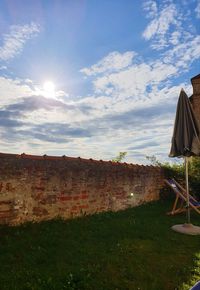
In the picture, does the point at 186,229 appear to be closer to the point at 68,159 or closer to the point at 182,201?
the point at 182,201

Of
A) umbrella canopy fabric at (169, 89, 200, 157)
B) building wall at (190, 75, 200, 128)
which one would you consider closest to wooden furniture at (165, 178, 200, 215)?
umbrella canopy fabric at (169, 89, 200, 157)

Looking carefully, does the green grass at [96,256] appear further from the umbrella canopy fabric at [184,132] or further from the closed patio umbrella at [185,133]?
the umbrella canopy fabric at [184,132]

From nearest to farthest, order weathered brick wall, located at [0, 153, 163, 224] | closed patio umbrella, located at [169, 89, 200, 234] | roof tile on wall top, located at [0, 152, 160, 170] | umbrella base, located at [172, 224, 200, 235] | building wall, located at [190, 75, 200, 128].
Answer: weathered brick wall, located at [0, 153, 163, 224] < roof tile on wall top, located at [0, 152, 160, 170] < umbrella base, located at [172, 224, 200, 235] < closed patio umbrella, located at [169, 89, 200, 234] < building wall, located at [190, 75, 200, 128]

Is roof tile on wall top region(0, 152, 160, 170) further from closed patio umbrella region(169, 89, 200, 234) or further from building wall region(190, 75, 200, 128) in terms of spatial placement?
building wall region(190, 75, 200, 128)

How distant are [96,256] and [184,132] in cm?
415

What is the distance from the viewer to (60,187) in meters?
7.63

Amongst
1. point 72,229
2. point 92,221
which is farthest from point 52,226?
point 92,221

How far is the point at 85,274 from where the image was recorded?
4.35 metres

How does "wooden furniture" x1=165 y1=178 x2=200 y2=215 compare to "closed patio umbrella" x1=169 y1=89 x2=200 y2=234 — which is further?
"wooden furniture" x1=165 y1=178 x2=200 y2=215

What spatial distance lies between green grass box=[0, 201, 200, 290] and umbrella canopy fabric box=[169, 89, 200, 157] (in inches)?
78.3

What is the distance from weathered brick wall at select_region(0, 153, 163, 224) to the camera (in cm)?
654

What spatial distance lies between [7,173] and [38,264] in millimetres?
2362

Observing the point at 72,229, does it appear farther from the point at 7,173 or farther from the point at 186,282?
the point at 186,282

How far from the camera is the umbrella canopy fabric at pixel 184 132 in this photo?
794 cm
